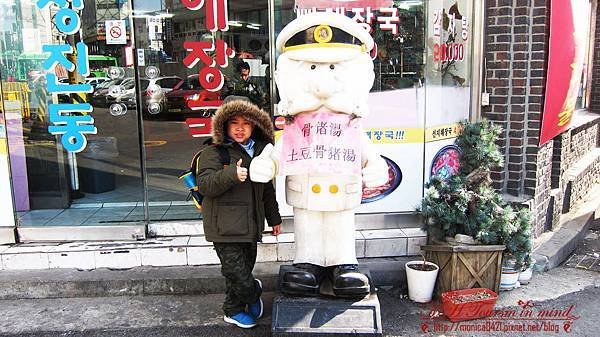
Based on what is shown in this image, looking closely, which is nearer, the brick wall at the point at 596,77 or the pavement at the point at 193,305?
the pavement at the point at 193,305

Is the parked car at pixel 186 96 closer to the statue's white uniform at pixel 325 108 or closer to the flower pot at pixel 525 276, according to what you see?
the statue's white uniform at pixel 325 108

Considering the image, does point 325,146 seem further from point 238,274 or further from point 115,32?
point 115,32

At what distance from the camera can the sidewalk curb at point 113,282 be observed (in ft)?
15.2

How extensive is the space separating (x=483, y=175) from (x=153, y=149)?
419cm

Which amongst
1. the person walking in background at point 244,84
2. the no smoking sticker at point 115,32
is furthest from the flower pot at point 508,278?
the no smoking sticker at point 115,32

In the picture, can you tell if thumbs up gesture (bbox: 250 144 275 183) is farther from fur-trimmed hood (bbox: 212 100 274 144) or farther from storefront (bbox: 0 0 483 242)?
storefront (bbox: 0 0 483 242)

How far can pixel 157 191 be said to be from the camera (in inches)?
253

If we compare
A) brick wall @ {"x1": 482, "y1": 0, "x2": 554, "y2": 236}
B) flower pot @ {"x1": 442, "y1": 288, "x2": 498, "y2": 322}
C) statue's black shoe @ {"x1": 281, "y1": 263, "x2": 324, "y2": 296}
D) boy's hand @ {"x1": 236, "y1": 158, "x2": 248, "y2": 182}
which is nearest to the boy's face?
boy's hand @ {"x1": 236, "y1": 158, "x2": 248, "y2": 182}

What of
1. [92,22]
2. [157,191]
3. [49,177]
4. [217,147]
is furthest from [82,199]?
[217,147]

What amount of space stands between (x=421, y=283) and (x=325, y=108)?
1.82m

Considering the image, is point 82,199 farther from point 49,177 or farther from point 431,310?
point 431,310

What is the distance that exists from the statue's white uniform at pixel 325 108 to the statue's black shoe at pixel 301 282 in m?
0.12

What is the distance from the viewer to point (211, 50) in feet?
17.3

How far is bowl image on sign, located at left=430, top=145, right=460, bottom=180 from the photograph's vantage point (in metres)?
5.44
